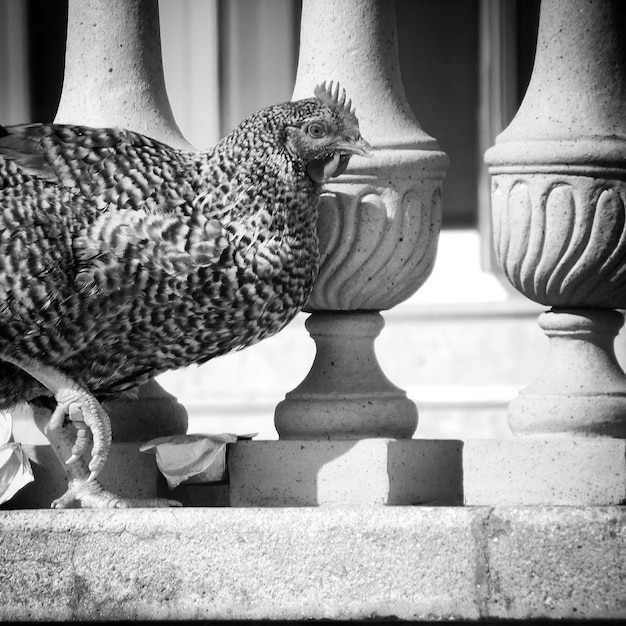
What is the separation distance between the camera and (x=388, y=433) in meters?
3.17

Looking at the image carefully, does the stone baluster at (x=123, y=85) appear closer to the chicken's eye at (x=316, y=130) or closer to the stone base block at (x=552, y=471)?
the chicken's eye at (x=316, y=130)

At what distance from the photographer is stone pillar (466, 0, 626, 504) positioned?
2918mm

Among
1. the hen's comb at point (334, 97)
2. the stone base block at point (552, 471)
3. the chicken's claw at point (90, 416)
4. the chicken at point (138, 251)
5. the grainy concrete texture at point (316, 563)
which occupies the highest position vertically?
the hen's comb at point (334, 97)

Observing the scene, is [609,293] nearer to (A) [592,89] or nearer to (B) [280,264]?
(A) [592,89]

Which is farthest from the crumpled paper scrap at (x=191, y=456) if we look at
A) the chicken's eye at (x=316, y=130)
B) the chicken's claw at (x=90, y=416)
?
the chicken's eye at (x=316, y=130)

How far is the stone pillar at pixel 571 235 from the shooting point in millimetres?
2918

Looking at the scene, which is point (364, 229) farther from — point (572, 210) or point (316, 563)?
point (316, 563)

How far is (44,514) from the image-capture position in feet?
8.95

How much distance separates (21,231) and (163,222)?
306 mm

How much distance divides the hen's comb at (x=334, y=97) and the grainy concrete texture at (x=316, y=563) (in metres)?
0.95

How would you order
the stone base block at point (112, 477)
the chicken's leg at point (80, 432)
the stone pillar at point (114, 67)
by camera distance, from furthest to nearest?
1. the stone pillar at point (114, 67)
2. the stone base block at point (112, 477)
3. the chicken's leg at point (80, 432)

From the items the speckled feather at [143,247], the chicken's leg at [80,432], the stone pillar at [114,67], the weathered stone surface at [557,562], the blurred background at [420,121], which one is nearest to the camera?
the weathered stone surface at [557,562]

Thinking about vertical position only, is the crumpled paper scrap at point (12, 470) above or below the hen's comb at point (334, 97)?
below

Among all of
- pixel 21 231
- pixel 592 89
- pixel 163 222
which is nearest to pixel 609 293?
pixel 592 89
